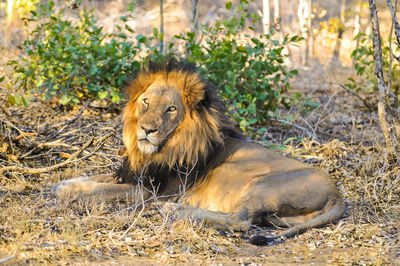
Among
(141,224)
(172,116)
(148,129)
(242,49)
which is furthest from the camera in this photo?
(242,49)

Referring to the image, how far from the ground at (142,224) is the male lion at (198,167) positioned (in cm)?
16

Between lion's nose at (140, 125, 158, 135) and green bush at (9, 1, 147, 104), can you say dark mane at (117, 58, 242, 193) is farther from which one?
green bush at (9, 1, 147, 104)

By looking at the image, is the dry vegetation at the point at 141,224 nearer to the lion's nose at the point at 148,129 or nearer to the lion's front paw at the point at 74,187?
the lion's front paw at the point at 74,187

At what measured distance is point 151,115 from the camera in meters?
3.79

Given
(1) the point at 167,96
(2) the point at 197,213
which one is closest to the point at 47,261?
(2) the point at 197,213

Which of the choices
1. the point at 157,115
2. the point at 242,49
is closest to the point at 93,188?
the point at 157,115

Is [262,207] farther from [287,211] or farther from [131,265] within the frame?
[131,265]

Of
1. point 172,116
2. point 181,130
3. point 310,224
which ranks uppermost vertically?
point 172,116

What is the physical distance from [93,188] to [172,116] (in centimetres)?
88

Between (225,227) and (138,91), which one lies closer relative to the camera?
(225,227)

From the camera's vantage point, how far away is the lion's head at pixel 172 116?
385cm

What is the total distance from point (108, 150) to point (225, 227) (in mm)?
2061

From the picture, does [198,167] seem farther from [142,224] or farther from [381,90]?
[381,90]

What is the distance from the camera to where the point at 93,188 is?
12.9ft
